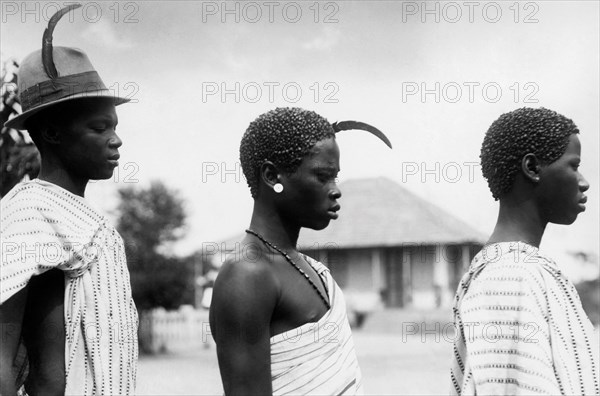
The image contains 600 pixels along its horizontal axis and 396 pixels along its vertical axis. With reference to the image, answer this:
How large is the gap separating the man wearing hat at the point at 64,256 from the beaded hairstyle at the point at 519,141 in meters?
1.47

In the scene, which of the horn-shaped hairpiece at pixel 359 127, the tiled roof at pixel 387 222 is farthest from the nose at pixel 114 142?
the tiled roof at pixel 387 222

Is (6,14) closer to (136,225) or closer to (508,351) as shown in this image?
(508,351)

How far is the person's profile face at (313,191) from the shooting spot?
10.4 feet

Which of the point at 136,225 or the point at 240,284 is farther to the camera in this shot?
the point at 136,225

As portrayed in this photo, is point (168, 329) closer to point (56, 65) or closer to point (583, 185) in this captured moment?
point (56, 65)

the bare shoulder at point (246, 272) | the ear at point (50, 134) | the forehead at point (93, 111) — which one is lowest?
the bare shoulder at point (246, 272)

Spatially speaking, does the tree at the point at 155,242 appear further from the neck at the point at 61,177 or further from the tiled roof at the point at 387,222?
the neck at the point at 61,177

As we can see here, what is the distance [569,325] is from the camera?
3.16 m

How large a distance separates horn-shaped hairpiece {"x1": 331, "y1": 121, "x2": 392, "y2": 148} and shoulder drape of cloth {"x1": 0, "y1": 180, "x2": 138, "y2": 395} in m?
1.00

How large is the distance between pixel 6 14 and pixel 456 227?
32080 millimetres

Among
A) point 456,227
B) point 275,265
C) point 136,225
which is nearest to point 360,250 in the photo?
point 456,227

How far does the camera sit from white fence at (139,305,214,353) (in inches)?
1046

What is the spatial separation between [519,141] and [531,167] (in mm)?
115

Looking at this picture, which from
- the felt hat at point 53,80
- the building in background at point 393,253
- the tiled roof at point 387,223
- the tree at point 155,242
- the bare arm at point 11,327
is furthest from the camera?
the building in background at point 393,253
